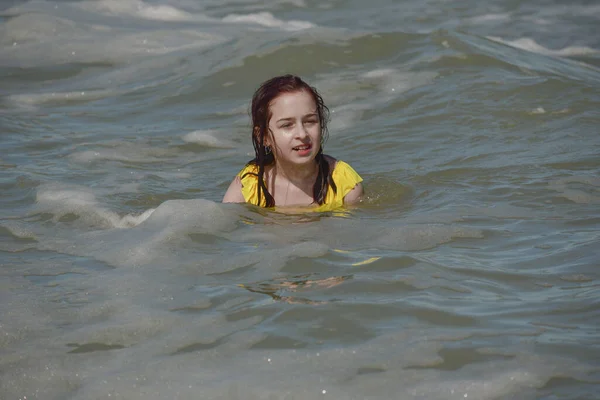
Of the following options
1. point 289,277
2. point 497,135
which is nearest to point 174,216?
point 289,277

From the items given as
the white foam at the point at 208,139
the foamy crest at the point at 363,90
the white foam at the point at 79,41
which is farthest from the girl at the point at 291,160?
the white foam at the point at 79,41

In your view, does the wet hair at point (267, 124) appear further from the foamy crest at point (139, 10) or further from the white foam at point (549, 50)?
the foamy crest at point (139, 10)

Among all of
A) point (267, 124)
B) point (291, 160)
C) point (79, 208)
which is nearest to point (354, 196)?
point (291, 160)

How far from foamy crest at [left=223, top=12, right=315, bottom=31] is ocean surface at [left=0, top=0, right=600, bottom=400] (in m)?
2.15

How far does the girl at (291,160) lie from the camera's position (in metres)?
5.63

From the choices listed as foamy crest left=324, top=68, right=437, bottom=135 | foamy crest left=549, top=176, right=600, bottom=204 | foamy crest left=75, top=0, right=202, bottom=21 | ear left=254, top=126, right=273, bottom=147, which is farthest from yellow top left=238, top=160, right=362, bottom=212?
foamy crest left=75, top=0, right=202, bottom=21

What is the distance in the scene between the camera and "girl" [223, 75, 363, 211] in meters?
5.63

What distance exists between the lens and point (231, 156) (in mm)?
7441

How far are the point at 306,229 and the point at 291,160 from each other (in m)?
0.69

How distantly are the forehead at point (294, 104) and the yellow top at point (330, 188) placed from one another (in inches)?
22.3

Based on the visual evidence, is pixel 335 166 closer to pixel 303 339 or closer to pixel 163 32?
pixel 303 339

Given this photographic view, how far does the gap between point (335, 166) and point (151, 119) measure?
3011 mm

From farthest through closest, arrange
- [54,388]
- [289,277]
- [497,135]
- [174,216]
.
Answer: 1. [497,135]
2. [174,216]
3. [289,277]
4. [54,388]

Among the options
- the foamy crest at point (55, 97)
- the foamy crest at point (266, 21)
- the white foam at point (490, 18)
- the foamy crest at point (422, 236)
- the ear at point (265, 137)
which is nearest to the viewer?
the foamy crest at point (422, 236)
